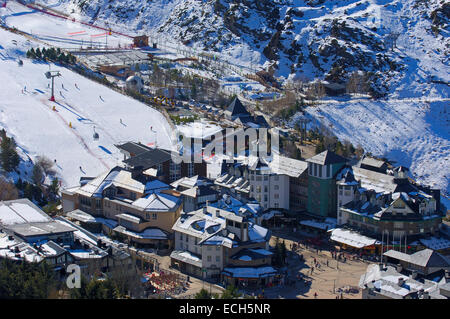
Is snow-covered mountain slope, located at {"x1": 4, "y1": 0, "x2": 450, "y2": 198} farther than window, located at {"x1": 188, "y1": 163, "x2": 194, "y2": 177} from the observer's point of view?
Yes

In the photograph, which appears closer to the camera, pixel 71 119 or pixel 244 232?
pixel 244 232

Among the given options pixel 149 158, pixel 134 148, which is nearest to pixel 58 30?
pixel 134 148

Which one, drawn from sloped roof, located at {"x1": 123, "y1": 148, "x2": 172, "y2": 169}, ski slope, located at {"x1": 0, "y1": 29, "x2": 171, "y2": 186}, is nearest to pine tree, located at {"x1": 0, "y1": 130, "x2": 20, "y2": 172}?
ski slope, located at {"x1": 0, "y1": 29, "x2": 171, "y2": 186}

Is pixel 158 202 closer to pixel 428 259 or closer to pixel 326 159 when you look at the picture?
pixel 326 159

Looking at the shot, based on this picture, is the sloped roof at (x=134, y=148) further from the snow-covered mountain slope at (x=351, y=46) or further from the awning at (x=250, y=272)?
the snow-covered mountain slope at (x=351, y=46)

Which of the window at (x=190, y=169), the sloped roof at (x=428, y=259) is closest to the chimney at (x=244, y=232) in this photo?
the sloped roof at (x=428, y=259)

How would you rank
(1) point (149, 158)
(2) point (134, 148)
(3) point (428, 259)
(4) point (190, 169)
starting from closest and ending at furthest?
(3) point (428, 259) → (1) point (149, 158) → (4) point (190, 169) → (2) point (134, 148)

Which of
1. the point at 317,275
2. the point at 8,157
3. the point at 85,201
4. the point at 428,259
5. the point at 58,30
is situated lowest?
the point at 317,275

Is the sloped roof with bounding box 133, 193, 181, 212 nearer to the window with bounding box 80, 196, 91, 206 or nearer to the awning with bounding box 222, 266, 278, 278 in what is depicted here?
the window with bounding box 80, 196, 91, 206

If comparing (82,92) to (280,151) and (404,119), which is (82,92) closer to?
(280,151)
